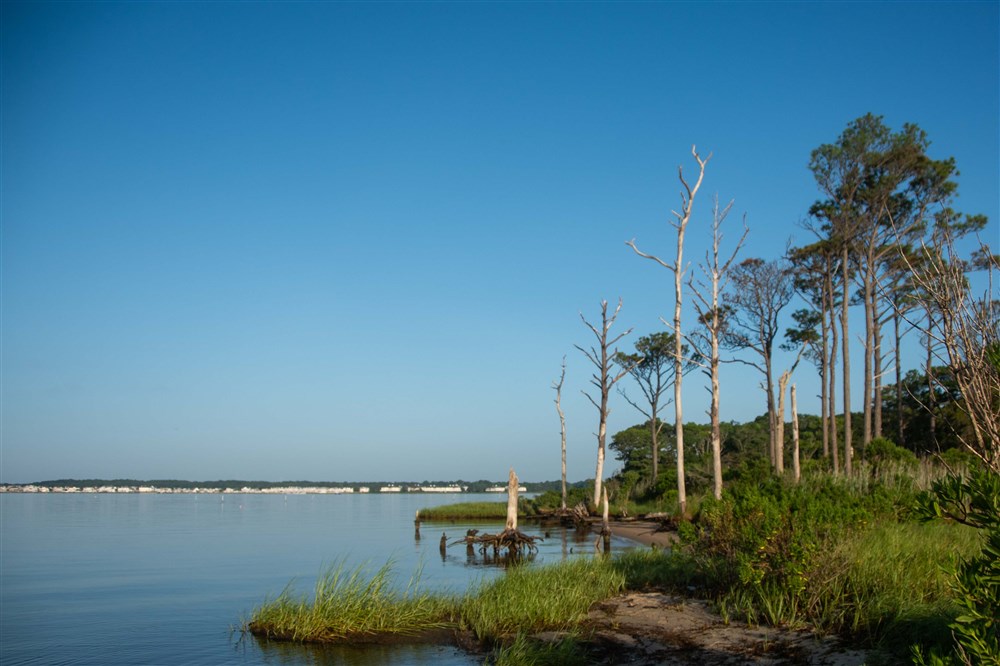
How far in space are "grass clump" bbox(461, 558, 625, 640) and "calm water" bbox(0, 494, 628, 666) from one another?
859 millimetres

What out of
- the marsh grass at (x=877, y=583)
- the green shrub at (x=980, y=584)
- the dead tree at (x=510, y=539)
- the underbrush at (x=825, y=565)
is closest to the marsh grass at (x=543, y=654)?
the underbrush at (x=825, y=565)

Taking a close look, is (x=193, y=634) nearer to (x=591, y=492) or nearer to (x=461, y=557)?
(x=461, y=557)

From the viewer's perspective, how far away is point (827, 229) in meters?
33.3

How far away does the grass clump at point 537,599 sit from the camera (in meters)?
11.7

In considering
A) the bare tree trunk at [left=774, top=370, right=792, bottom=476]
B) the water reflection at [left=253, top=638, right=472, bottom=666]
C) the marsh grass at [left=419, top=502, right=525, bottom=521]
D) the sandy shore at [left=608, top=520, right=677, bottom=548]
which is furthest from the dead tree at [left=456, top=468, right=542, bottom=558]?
the marsh grass at [left=419, top=502, right=525, bottom=521]

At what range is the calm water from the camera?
41.5ft

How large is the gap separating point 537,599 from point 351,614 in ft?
9.67

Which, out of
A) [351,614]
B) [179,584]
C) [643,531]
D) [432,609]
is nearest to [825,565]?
[432,609]

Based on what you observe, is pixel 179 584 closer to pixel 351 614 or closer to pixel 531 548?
pixel 531 548

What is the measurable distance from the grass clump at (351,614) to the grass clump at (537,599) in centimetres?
67

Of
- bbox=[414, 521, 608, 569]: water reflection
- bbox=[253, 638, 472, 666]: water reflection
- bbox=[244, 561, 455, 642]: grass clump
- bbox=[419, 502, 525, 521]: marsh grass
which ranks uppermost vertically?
bbox=[244, 561, 455, 642]: grass clump

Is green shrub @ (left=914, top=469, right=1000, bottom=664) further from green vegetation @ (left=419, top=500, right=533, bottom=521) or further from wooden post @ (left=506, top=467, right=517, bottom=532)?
green vegetation @ (left=419, top=500, right=533, bottom=521)

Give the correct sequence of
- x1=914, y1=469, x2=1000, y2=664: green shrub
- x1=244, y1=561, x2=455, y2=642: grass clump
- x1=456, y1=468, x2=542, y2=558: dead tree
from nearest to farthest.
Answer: x1=914, y1=469, x2=1000, y2=664: green shrub
x1=244, y1=561, x2=455, y2=642: grass clump
x1=456, y1=468, x2=542, y2=558: dead tree

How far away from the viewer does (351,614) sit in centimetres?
1251
